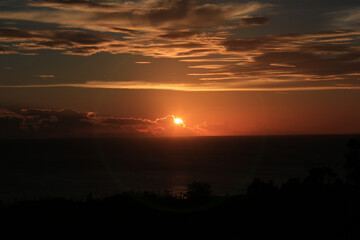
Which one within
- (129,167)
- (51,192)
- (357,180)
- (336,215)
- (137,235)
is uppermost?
(129,167)

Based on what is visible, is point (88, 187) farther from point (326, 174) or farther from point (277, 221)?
point (277, 221)

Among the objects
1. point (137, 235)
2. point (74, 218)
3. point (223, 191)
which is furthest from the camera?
point (223, 191)

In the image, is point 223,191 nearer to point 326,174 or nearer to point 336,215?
point 326,174

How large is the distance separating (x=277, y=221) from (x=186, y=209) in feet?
11.1

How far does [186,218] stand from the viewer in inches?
542

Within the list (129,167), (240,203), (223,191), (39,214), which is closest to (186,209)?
(240,203)

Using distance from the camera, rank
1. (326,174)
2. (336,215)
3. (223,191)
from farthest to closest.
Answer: (223,191)
(326,174)
(336,215)

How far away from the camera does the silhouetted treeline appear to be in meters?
12.2

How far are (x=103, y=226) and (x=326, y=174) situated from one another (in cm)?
1758

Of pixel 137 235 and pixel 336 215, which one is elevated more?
pixel 336 215

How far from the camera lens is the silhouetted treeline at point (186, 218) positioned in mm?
12211

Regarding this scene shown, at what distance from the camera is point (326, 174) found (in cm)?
2616

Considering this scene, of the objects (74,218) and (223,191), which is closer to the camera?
(74,218)

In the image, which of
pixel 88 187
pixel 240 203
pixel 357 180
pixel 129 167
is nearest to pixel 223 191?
pixel 88 187
